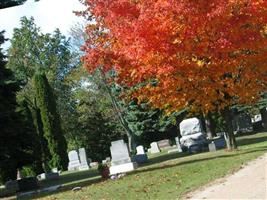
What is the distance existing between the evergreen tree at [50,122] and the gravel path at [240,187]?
28.6 m

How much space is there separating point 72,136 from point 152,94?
37113 mm

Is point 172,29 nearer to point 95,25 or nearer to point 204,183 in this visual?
point 95,25

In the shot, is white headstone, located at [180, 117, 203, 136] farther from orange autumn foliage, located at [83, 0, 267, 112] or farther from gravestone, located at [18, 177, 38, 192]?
gravestone, located at [18, 177, 38, 192]

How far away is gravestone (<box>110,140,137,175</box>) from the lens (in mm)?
23078

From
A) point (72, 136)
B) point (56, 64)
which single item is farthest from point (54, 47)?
point (72, 136)

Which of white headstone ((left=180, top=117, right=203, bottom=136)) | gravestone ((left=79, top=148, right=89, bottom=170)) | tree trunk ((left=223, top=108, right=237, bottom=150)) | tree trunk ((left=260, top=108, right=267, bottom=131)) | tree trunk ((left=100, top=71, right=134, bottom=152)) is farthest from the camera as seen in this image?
tree trunk ((left=100, top=71, right=134, bottom=152))

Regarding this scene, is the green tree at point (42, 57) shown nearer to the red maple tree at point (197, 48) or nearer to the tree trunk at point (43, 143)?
the tree trunk at point (43, 143)

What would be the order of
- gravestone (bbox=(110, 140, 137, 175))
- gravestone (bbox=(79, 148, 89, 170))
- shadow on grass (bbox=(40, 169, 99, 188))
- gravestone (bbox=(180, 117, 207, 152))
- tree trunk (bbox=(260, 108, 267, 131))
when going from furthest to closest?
tree trunk (bbox=(260, 108, 267, 131)) → gravestone (bbox=(79, 148, 89, 170)) → gravestone (bbox=(180, 117, 207, 152)) → shadow on grass (bbox=(40, 169, 99, 188)) → gravestone (bbox=(110, 140, 137, 175))

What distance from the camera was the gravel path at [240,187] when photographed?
10.4 m

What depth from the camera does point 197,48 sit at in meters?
20.9

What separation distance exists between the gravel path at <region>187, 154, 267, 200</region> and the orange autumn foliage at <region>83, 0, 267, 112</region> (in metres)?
6.68

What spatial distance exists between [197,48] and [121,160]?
6152 millimetres

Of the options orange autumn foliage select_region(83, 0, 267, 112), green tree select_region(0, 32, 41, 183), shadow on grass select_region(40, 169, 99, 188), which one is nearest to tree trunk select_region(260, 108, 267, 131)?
shadow on grass select_region(40, 169, 99, 188)

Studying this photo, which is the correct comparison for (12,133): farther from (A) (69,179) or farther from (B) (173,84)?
(B) (173,84)
